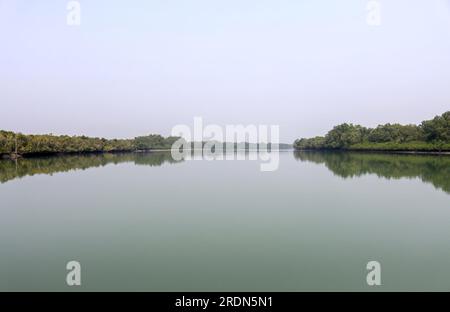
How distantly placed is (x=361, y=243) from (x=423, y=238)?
6.48 feet

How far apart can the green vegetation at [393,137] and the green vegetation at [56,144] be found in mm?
58055

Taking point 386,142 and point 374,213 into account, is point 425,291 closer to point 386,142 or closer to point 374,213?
point 374,213

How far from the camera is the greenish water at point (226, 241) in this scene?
7.14m

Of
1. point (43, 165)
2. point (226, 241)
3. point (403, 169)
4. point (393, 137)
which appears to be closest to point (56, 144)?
point (43, 165)

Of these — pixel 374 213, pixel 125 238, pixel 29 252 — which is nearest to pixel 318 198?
pixel 374 213

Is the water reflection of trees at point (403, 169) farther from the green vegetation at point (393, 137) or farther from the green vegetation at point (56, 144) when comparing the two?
the green vegetation at point (56, 144)

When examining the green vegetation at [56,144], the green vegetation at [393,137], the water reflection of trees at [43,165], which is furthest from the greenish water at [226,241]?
the green vegetation at [393,137]

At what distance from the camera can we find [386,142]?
253 ft

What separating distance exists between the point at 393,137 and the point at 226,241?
3020 inches

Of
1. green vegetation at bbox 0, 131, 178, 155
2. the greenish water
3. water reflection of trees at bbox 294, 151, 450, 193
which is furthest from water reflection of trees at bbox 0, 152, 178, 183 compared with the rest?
water reflection of trees at bbox 294, 151, 450, 193

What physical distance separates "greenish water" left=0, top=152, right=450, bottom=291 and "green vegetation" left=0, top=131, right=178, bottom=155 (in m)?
38.6

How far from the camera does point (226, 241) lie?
32.1 feet

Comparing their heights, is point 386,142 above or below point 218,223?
above

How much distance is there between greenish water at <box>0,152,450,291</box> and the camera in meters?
7.14
